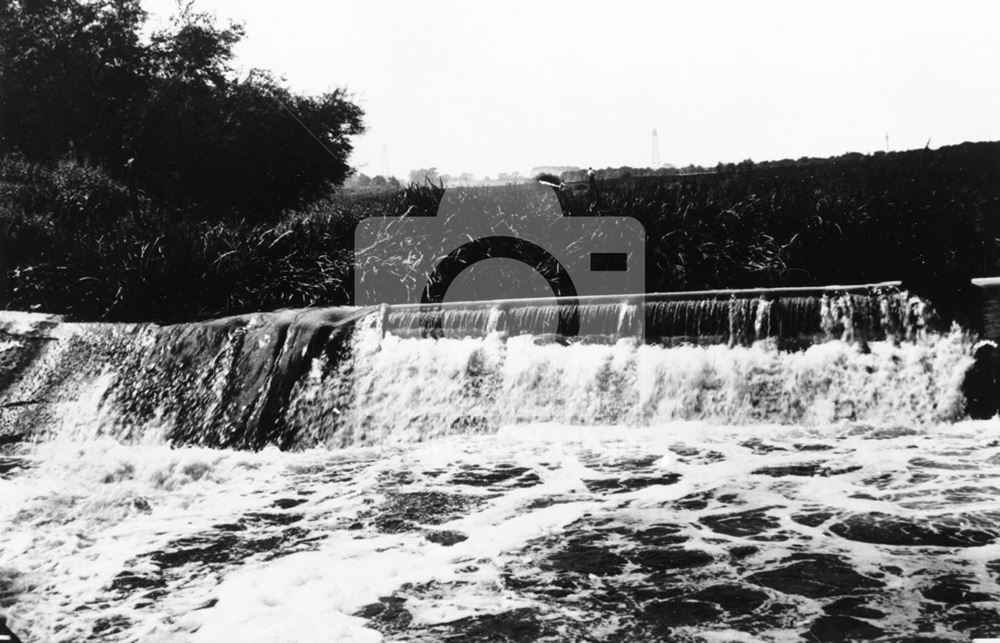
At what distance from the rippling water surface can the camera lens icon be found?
5.98 ft

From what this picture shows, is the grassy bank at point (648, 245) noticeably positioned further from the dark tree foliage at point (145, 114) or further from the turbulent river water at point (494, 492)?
the dark tree foliage at point (145, 114)

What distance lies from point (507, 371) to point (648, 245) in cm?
198

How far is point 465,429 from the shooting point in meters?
5.86

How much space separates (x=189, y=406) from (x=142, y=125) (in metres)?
8.96

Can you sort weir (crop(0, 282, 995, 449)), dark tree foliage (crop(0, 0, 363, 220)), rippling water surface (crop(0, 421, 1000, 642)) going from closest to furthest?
rippling water surface (crop(0, 421, 1000, 642))
weir (crop(0, 282, 995, 449))
dark tree foliage (crop(0, 0, 363, 220))

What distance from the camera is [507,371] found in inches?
235

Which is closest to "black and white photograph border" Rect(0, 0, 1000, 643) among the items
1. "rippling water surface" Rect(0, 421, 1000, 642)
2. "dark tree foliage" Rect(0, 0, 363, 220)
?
"rippling water surface" Rect(0, 421, 1000, 642)

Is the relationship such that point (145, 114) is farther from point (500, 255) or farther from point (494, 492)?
point (494, 492)

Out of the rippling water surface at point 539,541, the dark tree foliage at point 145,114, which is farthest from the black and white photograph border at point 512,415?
the dark tree foliage at point 145,114

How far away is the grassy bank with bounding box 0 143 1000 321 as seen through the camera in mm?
6969

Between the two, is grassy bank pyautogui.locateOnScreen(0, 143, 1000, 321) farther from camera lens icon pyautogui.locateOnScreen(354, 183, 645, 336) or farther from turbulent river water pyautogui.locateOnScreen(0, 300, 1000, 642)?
turbulent river water pyautogui.locateOnScreen(0, 300, 1000, 642)

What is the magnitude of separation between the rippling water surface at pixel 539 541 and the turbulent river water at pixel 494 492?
0.02 metres

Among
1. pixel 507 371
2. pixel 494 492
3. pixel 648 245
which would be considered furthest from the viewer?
pixel 648 245

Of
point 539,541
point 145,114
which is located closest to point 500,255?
point 539,541
